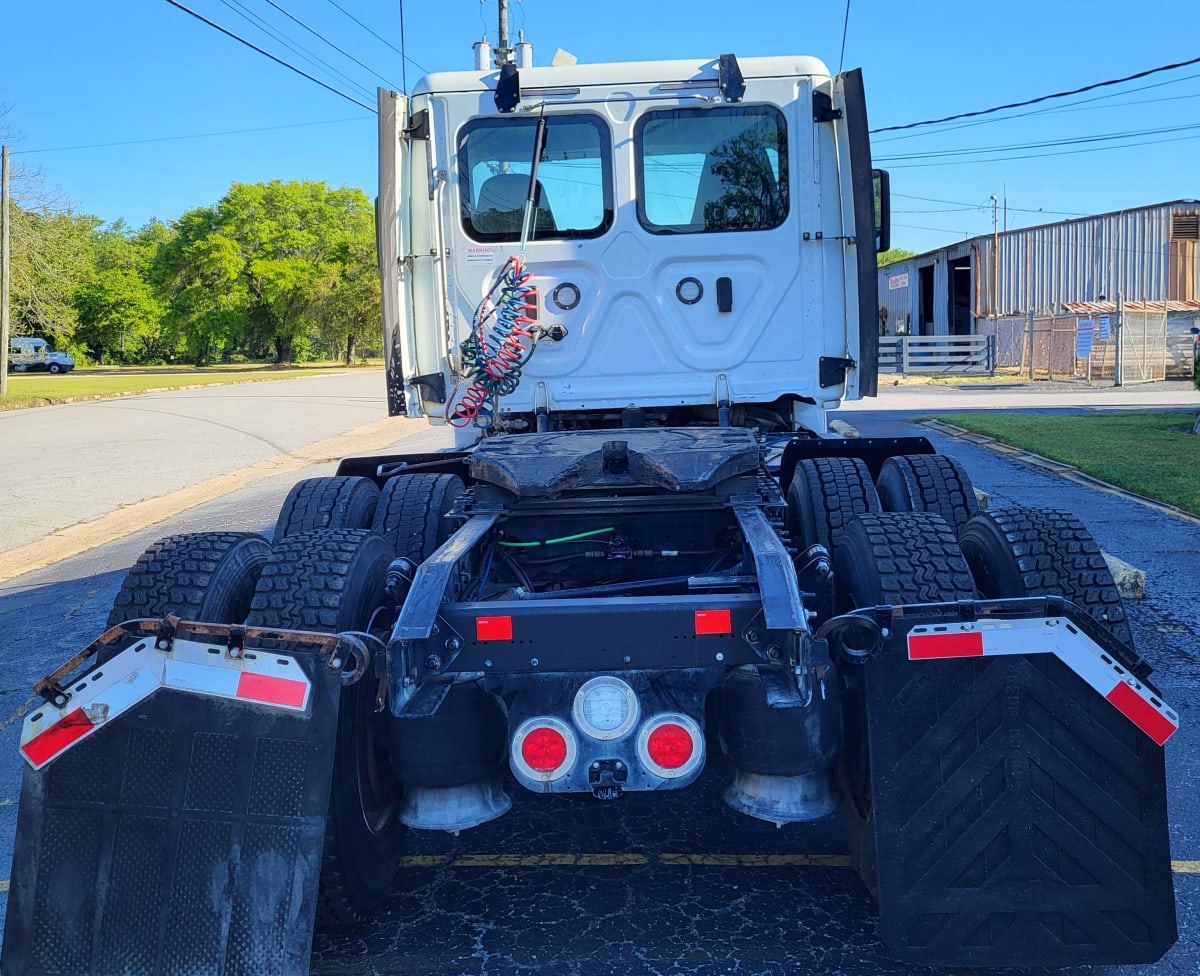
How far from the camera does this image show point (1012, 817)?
9.47ft

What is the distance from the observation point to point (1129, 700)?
9.45 feet

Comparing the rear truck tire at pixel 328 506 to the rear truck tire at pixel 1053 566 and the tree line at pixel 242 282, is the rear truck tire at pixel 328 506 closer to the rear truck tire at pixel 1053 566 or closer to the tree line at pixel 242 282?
the rear truck tire at pixel 1053 566

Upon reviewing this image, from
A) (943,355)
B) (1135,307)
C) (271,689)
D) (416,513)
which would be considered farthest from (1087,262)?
(271,689)

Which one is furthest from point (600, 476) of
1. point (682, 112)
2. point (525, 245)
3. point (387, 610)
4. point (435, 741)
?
point (682, 112)

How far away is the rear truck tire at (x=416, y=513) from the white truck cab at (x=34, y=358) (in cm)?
6470

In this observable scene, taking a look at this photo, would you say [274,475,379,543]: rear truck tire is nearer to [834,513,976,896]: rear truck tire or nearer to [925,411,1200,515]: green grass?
[834,513,976,896]: rear truck tire

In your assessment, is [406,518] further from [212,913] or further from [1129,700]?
[1129,700]

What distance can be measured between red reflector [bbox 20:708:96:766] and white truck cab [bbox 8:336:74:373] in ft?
219

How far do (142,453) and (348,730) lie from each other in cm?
1677

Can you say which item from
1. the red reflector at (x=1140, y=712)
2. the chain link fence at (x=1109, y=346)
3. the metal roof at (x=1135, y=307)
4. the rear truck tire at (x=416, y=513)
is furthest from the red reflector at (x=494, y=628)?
the metal roof at (x=1135, y=307)

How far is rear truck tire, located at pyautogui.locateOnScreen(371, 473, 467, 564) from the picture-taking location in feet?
16.1

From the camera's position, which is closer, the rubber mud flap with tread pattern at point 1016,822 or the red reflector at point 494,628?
the rubber mud flap with tread pattern at point 1016,822

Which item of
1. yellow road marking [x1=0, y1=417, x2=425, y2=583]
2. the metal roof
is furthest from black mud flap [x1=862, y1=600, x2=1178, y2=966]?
the metal roof

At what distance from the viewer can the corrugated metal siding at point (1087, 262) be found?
35.8 m
